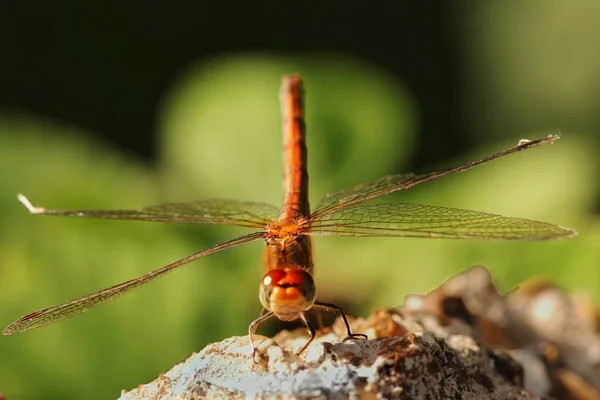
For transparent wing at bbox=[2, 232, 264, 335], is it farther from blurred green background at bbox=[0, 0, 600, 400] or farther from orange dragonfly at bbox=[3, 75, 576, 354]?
blurred green background at bbox=[0, 0, 600, 400]

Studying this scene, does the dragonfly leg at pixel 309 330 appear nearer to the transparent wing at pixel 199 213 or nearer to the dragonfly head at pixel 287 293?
the dragonfly head at pixel 287 293

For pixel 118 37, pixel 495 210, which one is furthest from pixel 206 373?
pixel 118 37

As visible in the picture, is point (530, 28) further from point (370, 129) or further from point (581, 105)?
point (370, 129)

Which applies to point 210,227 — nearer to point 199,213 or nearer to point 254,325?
point 199,213

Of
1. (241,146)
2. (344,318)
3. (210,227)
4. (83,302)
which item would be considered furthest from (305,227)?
(241,146)

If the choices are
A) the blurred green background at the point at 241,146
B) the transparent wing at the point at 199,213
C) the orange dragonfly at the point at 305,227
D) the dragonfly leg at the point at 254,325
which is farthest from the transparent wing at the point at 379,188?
the blurred green background at the point at 241,146

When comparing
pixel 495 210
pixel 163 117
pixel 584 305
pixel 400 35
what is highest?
pixel 400 35

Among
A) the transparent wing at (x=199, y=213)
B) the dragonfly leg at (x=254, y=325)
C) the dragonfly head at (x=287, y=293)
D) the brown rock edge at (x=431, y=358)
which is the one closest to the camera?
the brown rock edge at (x=431, y=358)
